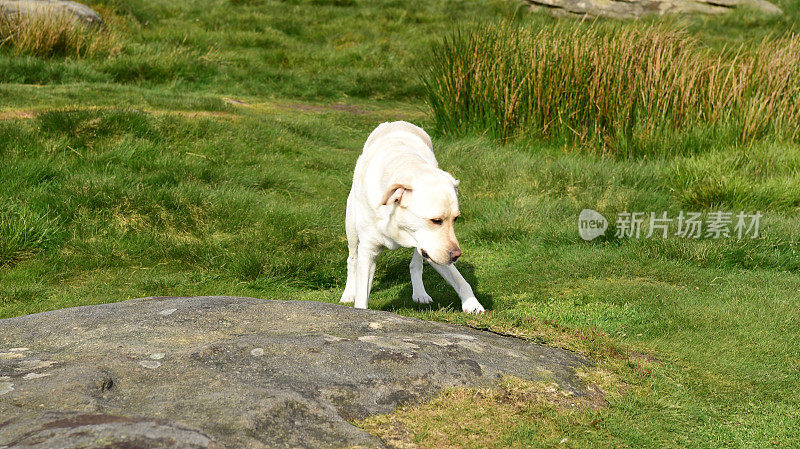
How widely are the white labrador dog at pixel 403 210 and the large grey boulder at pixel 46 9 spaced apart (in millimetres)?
12344

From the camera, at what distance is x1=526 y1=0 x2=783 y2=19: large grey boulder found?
26.0 m

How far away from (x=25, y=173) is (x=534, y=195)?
232 inches

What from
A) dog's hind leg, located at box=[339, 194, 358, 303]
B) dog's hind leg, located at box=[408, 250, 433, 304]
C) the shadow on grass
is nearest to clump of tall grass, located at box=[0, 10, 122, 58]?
the shadow on grass

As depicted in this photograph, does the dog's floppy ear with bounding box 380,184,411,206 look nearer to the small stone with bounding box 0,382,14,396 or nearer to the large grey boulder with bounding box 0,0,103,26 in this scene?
the small stone with bounding box 0,382,14,396

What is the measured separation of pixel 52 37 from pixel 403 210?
42.9 ft

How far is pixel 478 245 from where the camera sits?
8203 millimetres

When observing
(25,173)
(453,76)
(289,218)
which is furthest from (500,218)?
(25,173)

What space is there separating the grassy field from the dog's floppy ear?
94 cm

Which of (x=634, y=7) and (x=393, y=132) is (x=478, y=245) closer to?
(x=393, y=132)

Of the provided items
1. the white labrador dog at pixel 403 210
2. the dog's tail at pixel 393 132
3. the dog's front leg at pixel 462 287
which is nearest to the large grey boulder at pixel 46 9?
the dog's tail at pixel 393 132

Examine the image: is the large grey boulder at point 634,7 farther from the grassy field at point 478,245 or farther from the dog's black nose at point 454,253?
the dog's black nose at point 454,253

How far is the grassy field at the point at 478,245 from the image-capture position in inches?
157

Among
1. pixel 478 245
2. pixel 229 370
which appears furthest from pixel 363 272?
pixel 478 245

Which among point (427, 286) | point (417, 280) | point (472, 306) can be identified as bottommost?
point (427, 286)
